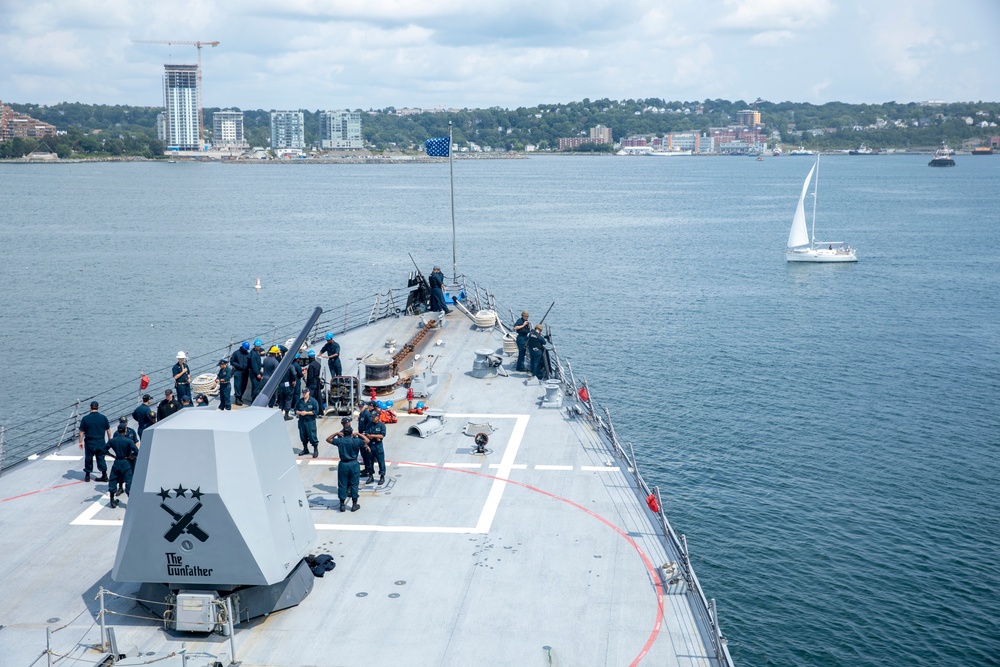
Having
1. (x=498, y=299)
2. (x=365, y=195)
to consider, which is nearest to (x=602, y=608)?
(x=498, y=299)

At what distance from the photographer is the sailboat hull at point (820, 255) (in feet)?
236

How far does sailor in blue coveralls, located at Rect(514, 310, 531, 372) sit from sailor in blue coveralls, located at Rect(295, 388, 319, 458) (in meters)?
7.17

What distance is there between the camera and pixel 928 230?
308 feet

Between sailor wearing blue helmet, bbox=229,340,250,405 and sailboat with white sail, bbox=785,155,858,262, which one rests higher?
sailboat with white sail, bbox=785,155,858,262

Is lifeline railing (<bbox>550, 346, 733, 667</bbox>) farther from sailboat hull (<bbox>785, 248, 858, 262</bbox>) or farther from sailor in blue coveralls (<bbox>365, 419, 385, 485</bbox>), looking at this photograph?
sailboat hull (<bbox>785, 248, 858, 262</bbox>)

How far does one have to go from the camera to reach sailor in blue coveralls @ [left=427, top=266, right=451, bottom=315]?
3212 cm

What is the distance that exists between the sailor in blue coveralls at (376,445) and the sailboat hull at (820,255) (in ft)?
200

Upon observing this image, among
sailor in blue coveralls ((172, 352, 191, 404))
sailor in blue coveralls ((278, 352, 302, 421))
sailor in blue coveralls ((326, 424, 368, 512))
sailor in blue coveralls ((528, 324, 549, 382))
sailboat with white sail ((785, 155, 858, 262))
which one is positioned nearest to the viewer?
sailor in blue coveralls ((326, 424, 368, 512))

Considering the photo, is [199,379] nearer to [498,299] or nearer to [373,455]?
[373,455]

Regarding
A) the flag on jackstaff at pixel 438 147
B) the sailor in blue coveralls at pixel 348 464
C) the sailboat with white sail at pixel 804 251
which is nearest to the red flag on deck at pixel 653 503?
the sailor in blue coveralls at pixel 348 464

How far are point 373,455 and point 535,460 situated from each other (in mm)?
3139

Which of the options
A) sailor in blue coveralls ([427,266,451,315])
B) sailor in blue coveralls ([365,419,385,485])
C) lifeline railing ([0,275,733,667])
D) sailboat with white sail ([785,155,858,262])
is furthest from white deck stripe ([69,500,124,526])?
sailboat with white sail ([785,155,858,262])

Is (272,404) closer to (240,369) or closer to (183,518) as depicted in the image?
(240,369)

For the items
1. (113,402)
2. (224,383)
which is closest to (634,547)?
(224,383)
